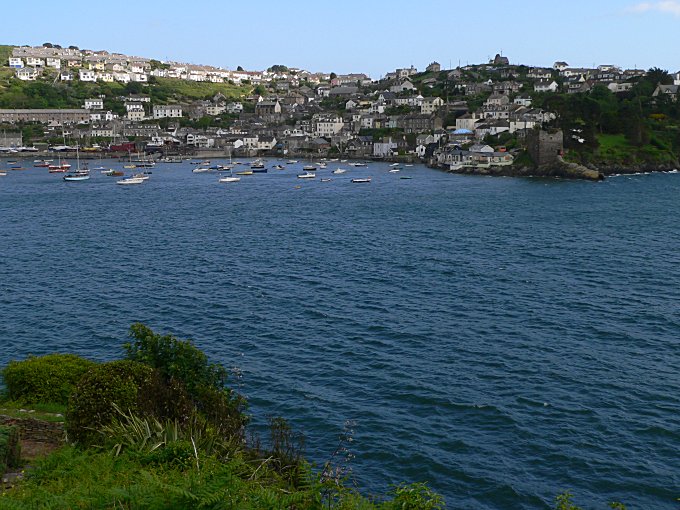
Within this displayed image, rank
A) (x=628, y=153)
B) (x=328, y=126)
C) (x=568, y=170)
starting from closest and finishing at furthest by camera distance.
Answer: (x=568, y=170), (x=628, y=153), (x=328, y=126)

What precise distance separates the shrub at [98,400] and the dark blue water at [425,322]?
16.3ft

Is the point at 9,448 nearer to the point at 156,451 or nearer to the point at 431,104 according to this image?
the point at 156,451

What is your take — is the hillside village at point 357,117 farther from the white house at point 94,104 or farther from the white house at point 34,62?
the white house at point 34,62

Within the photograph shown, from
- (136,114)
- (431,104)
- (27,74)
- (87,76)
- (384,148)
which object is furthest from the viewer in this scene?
(87,76)

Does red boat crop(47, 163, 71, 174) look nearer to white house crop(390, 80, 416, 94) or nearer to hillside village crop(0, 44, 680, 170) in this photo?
hillside village crop(0, 44, 680, 170)

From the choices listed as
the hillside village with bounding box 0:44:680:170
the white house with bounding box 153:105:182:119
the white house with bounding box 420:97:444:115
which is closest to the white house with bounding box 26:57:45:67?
the hillside village with bounding box 0:44:680:170

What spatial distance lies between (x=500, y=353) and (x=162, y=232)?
29.1 m

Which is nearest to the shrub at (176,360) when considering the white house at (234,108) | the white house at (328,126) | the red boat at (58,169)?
the red boat at (58,169)

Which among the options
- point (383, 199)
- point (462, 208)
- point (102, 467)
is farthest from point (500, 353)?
point (383, 199)

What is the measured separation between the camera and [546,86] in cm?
12650

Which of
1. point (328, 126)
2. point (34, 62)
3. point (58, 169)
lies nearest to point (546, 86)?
point (328, 126)

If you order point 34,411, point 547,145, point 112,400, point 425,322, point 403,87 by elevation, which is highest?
point 403,87

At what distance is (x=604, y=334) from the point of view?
2188 centimetres

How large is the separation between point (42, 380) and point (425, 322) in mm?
12712
